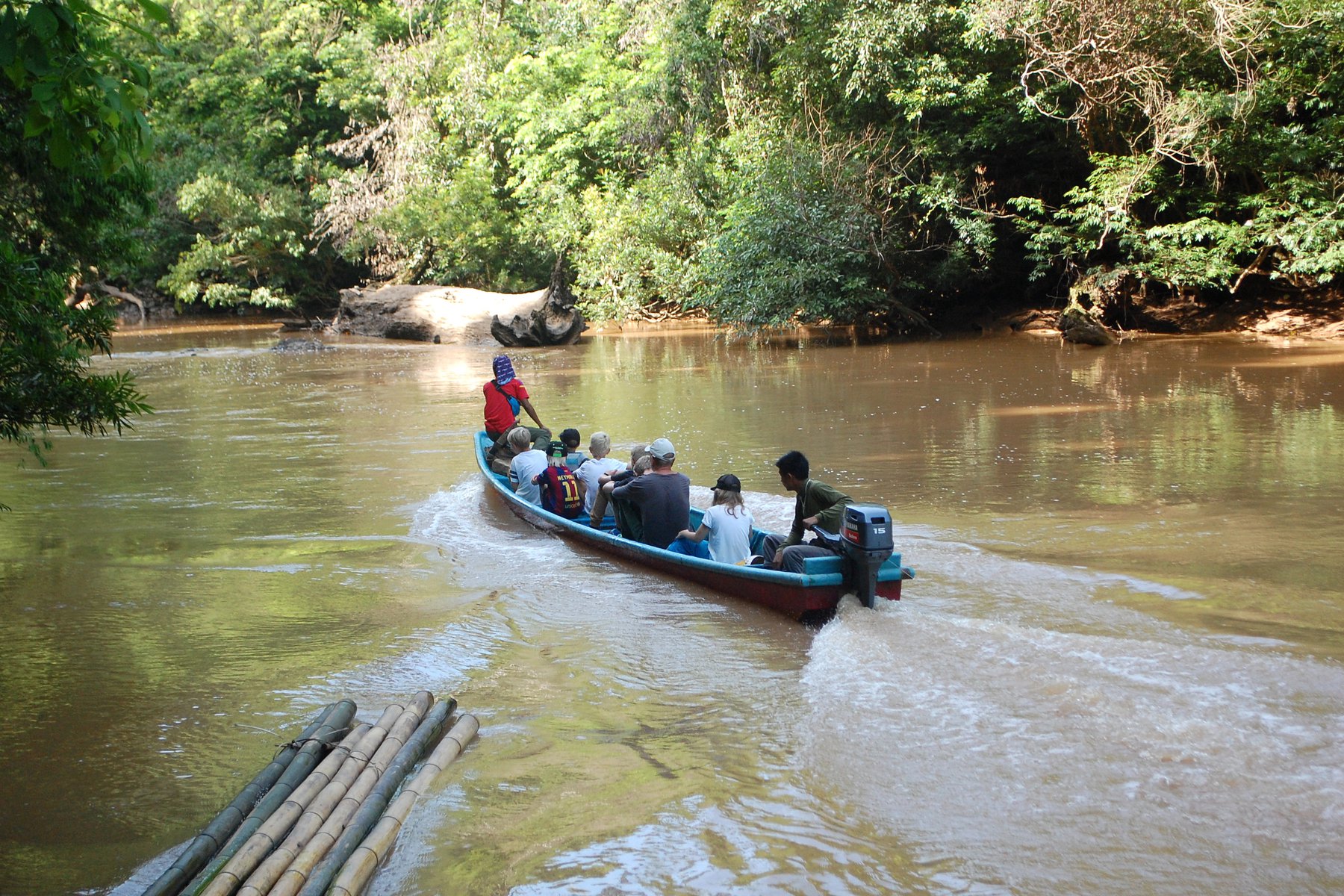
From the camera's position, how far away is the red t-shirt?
420 inches

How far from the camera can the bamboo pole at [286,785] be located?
3531 mm

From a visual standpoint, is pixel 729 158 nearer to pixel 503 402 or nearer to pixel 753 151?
pixel 753 151

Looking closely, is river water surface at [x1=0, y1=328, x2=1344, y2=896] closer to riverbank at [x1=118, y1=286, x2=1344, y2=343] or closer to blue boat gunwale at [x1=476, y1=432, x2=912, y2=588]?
blue boat gunwale at [x1=476, y1=432, x2=912, y2=588]

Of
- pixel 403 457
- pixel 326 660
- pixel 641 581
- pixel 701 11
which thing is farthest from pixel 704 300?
pixel 326 660

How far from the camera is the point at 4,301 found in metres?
4.30

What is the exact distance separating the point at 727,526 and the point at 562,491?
7.06ft

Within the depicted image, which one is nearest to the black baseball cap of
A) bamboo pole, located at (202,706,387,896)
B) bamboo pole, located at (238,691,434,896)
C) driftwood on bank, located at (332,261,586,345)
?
bamboo pole, located at (238,691,434,896)

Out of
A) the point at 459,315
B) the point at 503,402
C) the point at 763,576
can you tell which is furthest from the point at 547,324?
the point at 763,576

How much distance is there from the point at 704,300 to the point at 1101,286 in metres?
7.24

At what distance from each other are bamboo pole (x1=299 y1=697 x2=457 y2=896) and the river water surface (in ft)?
0.53

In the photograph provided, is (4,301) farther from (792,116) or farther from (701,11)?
(701,11)

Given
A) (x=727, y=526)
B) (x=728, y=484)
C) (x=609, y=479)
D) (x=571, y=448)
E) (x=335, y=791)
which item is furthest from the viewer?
(x=571, y=448)

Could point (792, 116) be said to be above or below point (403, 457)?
above

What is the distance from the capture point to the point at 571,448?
32.1 feet
